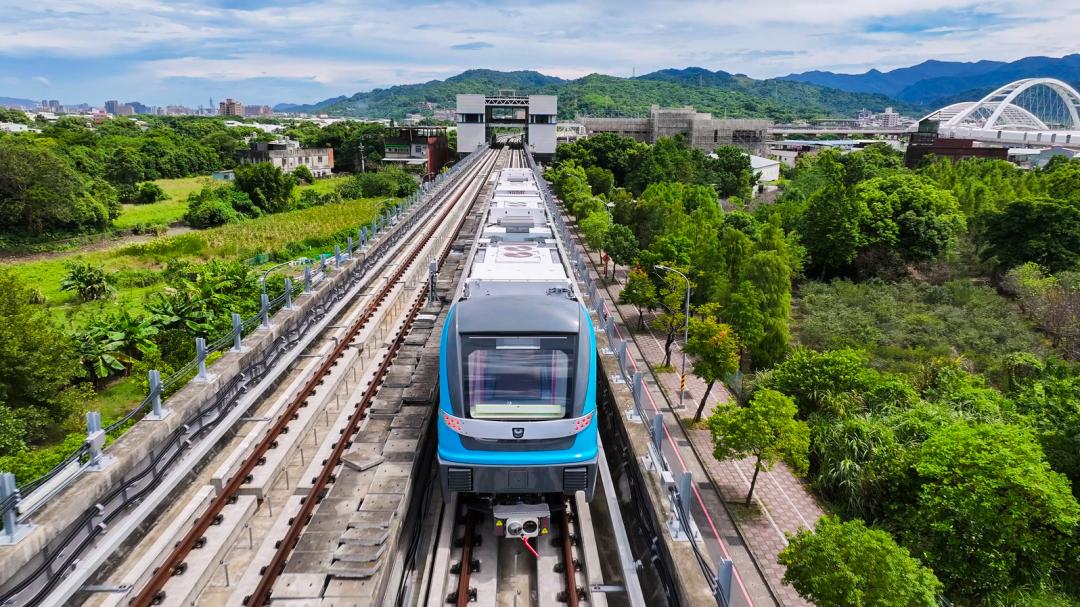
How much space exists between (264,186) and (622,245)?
41.7 meters

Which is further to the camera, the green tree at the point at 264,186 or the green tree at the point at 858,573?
the green tree at the point at 264,186

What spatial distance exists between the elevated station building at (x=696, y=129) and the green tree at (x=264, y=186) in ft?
159

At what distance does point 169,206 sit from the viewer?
63.0 metres

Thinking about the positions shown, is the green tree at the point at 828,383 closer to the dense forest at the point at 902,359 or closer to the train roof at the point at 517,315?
the dense forest at the point at 902,359

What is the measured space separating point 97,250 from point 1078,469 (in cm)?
5396

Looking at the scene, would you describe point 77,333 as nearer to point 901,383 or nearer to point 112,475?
point 112,475

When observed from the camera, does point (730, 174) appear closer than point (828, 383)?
No

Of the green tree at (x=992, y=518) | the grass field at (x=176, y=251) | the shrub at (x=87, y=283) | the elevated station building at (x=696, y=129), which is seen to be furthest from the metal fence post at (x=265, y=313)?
the elevated station building at (x=696, y=129)

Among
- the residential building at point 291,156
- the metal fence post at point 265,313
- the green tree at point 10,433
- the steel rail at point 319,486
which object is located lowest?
the green tree at point 10,433

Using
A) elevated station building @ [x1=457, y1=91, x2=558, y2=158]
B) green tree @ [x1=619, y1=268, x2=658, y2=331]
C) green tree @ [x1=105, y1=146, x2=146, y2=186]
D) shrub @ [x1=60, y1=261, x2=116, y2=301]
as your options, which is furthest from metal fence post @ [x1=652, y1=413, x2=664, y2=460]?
elevated station building @ [x1=457, y1=91, x2=558, y2=158]

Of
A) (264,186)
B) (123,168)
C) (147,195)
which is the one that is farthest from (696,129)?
(123,168)

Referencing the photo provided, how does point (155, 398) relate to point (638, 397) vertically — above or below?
above

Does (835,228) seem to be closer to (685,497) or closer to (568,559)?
(685,497)

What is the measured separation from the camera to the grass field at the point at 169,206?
54.8 m
